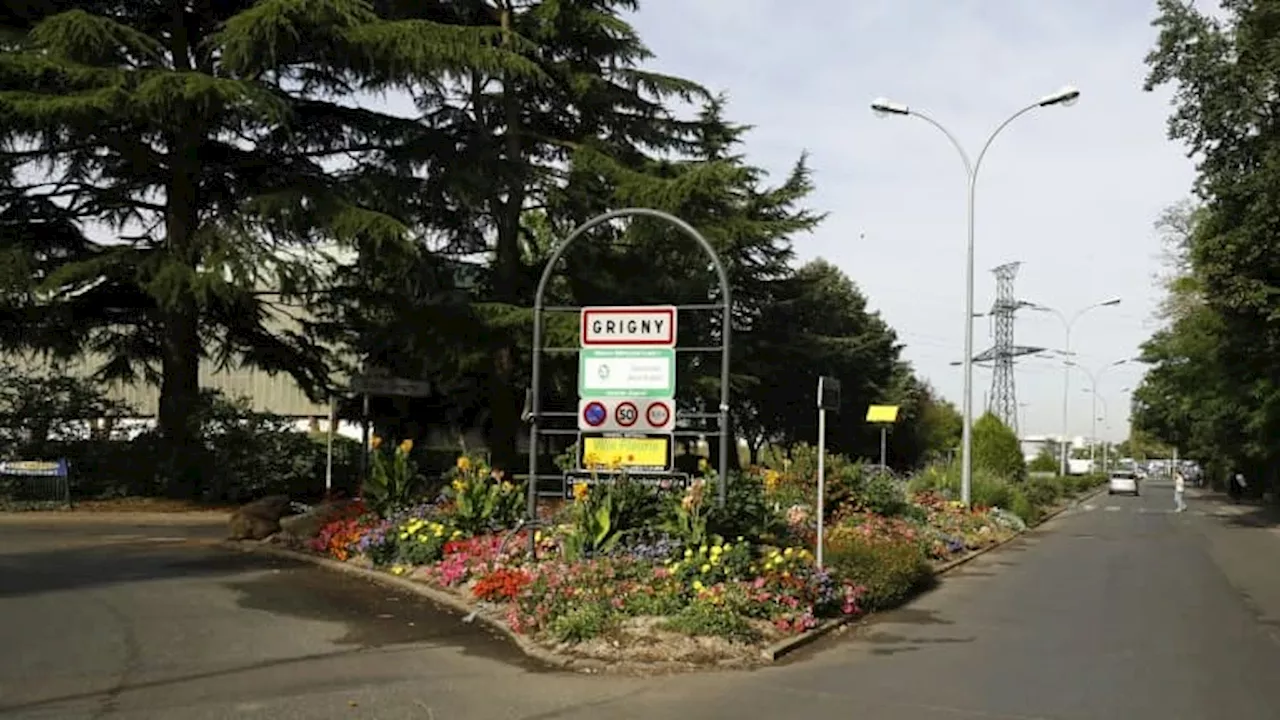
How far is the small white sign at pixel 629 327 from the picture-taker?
14.6 m

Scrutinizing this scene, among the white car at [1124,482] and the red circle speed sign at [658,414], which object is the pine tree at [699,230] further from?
the white car at [1124,482]

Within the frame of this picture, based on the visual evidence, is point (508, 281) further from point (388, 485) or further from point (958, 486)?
point (388, 485)

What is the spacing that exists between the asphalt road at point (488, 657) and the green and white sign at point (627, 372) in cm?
347

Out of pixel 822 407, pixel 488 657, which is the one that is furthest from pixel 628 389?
pixel 488 657

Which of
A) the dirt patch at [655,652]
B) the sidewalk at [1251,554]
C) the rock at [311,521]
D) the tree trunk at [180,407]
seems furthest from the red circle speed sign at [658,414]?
the tree trunk at [180,407]

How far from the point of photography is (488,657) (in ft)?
34.6

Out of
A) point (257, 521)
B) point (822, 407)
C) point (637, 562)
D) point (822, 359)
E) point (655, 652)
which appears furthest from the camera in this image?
point (822, 359)

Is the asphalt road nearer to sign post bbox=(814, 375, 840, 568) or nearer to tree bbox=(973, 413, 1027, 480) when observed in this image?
sign post bbox=(814, 375, 840, 568)

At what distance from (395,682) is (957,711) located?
4.15 meters

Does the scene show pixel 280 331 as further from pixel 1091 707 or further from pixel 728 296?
pixel 1091 707

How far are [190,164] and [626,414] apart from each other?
16929 millimetres

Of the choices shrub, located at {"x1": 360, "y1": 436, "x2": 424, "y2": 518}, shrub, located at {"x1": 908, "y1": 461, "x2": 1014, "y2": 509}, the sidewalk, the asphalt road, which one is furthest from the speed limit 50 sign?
shrub, located at {"x1": 908, "y1": 461, "x2": 1014, "y2": 509}

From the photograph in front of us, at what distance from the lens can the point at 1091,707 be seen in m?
8.91

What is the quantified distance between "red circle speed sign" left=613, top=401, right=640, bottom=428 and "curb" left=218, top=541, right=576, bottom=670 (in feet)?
9.55
